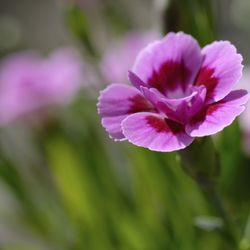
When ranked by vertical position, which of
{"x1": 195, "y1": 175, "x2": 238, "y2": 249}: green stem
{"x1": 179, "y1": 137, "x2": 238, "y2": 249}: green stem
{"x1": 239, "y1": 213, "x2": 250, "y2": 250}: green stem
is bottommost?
{"x1": 239, "y1": 213, "x2": 250, "y2": 250}: green stem

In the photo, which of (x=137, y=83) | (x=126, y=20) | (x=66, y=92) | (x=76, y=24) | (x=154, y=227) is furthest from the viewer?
(x=126, y=20)

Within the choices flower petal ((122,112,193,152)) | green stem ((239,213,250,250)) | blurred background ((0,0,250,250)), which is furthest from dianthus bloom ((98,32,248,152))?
blurred background ((0,0,250,250))

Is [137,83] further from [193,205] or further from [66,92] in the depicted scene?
[66,92]

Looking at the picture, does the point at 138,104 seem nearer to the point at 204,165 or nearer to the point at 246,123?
the point at 204,165

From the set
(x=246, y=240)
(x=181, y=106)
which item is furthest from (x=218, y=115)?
(x=246, y=240)

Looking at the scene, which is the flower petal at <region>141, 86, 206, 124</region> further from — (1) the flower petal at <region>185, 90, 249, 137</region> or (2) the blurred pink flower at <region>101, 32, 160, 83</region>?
(2) the blurred pink flower at <region>101, 32, 160, 83</region>

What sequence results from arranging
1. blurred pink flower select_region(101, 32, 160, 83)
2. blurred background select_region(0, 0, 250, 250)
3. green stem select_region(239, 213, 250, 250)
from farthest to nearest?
blurred pink flower select_region(101, 32, 160, 83) → blurred background select_region(0, 0, 250, 250) → green stem select_region(239, 213, 250, 250)

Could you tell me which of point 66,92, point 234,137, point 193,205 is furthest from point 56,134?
point 234,137

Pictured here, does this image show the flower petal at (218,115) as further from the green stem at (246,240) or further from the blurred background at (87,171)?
the blurred background at (87,171)
